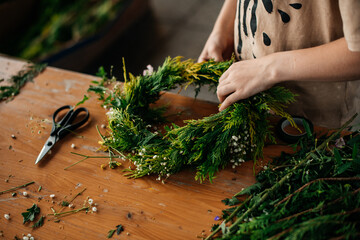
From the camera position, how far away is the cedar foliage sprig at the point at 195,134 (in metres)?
1.12

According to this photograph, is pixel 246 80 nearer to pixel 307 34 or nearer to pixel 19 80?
pixel 307 34

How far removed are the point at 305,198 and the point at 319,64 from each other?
48 centimetres

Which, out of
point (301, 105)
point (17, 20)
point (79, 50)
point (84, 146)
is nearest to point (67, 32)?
point (79, 50)

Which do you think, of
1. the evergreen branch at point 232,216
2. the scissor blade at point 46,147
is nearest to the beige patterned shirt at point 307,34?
the evergreen branch at point 232,216

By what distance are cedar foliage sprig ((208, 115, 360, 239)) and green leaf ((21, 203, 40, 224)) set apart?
69 cm

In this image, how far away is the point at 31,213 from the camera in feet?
3.61

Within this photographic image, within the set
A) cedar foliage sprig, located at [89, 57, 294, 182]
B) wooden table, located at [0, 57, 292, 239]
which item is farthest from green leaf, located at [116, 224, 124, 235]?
cedar foliage sprig, located at [89, 57, 294, 182]

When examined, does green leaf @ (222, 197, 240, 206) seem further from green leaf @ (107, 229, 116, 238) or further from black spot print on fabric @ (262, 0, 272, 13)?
black spot print on fabric @ (262, 0, 272, 13)

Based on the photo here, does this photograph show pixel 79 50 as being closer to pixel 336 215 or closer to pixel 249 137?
pixel 249 137

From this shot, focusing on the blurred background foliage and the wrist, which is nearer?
the wrist

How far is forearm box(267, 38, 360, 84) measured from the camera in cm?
99

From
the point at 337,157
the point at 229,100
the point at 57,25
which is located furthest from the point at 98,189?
the point at 57,25

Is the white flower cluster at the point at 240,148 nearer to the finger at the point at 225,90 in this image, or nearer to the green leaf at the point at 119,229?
the finger at the point at 225,90

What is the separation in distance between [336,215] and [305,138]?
0.38m
